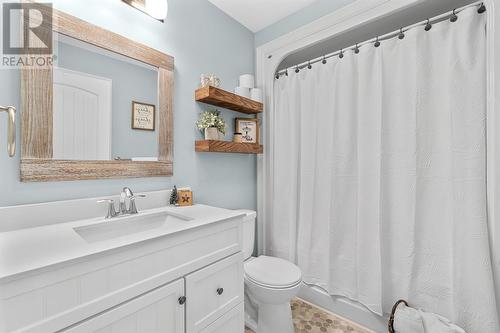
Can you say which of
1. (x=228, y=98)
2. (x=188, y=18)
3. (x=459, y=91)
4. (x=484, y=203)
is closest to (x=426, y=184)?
(x=484, y=203)

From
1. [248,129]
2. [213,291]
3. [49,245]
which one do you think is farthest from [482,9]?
[49,245]

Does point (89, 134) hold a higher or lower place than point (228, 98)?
lower

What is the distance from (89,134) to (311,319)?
193 cm

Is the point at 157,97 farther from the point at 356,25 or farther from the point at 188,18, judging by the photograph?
the point at 356,25

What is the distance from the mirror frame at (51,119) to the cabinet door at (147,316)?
706 millimetres

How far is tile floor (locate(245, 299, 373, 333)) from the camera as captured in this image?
161 centimetres

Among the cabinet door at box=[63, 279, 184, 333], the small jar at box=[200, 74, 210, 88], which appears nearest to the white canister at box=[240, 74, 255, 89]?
the small jar at box=[200, 74, 210, 88]

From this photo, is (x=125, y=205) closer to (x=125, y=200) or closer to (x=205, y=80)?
(x=125, y=200)

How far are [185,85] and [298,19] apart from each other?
43.7 inches

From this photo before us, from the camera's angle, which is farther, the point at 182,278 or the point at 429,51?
the point at 429,51

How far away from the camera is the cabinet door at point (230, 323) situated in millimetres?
1103

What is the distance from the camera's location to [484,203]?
47.5 inches

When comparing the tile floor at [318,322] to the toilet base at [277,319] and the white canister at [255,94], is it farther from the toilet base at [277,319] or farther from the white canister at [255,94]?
the white canister at [255,94]

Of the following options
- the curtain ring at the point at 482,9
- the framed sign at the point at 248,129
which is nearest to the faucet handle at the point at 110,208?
the framed sign at the point at 248,129
